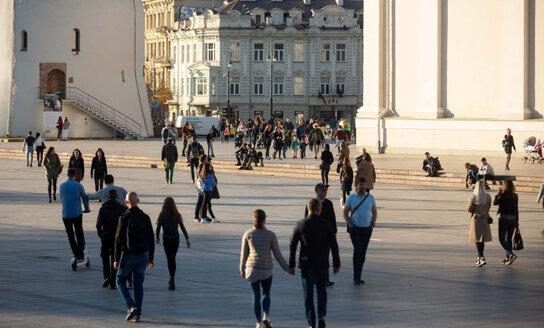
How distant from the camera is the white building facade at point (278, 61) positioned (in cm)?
10750

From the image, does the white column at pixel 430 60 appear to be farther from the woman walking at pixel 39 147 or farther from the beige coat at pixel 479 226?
the beige coat at pixel 479 226

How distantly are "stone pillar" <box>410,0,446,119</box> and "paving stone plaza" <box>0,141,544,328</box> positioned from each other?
70.6 feet

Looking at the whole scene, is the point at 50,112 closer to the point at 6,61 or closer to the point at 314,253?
the point at 6,61

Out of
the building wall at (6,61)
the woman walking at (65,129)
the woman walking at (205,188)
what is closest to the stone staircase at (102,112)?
the woman walking at (65,129)

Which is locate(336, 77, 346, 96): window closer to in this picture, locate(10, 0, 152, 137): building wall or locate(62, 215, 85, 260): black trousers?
locate(10, 0, 152, 137): building wall

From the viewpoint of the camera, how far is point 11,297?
14727 mm

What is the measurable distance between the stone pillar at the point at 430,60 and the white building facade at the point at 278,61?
56497mm

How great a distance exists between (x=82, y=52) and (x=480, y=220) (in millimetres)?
59230

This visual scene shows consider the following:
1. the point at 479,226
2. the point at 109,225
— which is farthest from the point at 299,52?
the point at 109,225

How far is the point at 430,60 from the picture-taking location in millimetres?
50406

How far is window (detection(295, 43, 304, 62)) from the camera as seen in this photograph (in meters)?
108

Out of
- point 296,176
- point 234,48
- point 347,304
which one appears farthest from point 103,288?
point 234,48

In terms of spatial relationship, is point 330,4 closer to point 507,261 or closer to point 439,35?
point 439,35

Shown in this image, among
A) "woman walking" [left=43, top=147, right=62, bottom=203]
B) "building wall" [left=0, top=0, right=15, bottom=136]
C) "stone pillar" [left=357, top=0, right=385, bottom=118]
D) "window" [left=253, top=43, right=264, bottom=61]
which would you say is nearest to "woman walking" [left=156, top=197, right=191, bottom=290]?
"woman walking" [left=43, top=147, right=62, bottom=203]
